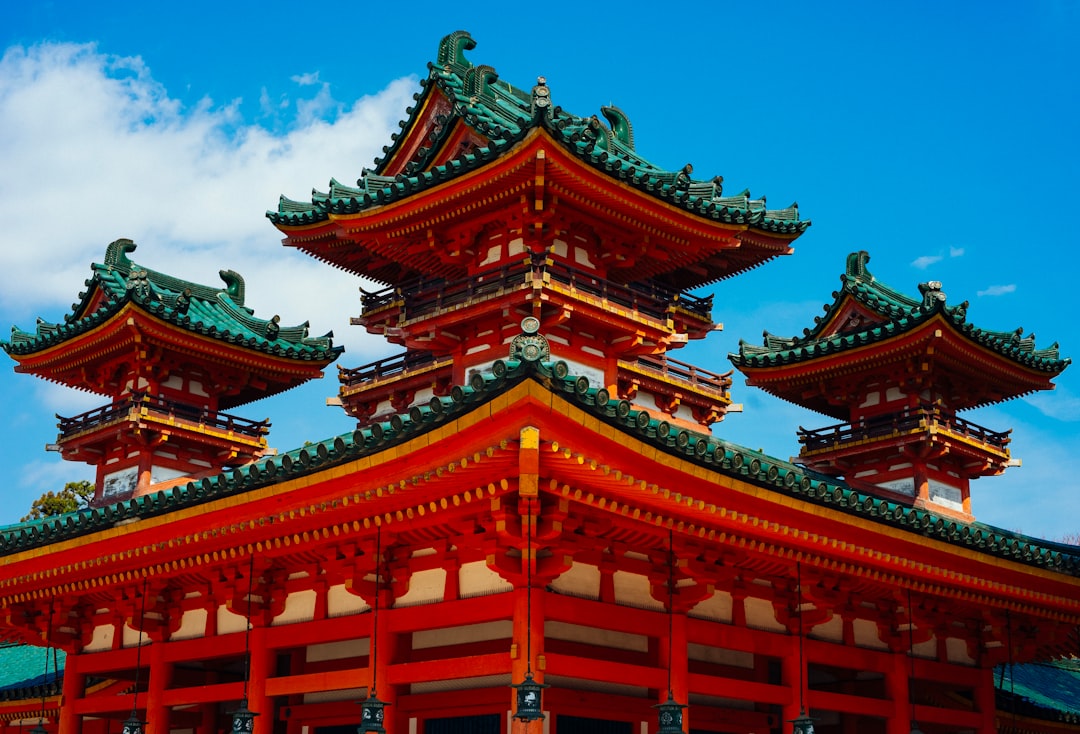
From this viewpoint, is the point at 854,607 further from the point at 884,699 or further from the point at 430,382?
the point at 430,382

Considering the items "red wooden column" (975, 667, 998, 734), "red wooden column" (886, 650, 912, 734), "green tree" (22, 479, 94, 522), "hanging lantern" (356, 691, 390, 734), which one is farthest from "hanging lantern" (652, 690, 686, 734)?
"green tree" (22, 479, 94, 522)

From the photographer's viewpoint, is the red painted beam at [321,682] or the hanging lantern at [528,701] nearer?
the hanging lantern at [528,701]

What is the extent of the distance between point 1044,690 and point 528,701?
22463 mm

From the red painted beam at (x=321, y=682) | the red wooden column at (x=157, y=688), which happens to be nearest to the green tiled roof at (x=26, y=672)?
the red wooden column at (x=157, y=688)

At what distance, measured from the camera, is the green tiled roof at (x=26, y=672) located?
27.5 m

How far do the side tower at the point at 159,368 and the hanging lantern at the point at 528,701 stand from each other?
1841 cm

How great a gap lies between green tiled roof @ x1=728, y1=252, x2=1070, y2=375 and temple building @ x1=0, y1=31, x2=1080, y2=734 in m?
0.11

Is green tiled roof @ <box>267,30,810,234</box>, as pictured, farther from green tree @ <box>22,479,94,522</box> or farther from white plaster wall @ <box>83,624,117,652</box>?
green tree @ <box>22,479,94,522</box>

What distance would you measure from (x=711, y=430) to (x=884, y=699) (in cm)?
1265

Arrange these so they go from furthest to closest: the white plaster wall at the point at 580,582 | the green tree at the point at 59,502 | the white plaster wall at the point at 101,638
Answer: the green tree at the point at 59,502 < the white plaster wall at the point at 101,638 < the white plaster wall at the point at 580,582

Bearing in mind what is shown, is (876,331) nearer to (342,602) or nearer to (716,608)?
(716,608)

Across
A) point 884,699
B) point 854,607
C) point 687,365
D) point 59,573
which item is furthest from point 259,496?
point 687,365

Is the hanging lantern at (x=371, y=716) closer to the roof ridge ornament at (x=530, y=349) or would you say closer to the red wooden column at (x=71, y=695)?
the roof ridge ornament at (x=530, y=349)

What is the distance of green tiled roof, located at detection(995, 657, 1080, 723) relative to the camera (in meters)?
25.5
